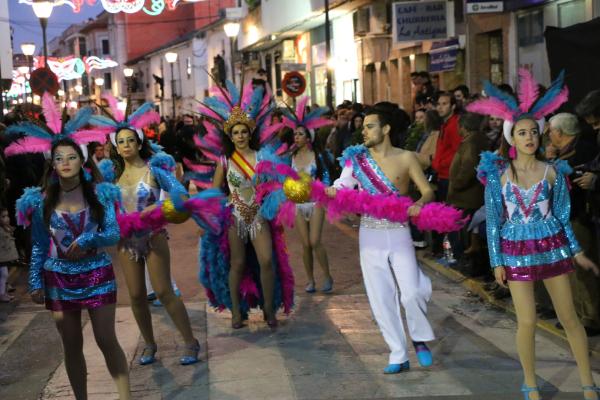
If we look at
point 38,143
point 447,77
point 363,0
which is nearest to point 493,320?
point 38,143

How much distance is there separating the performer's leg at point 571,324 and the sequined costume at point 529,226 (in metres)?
0.07

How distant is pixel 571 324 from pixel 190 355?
116 inches

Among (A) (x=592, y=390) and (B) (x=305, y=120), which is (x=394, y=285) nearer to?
(A) (x=592, y=390)

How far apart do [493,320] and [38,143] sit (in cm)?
460

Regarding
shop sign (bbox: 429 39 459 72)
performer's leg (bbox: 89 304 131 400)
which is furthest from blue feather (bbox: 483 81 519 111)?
shop sign (bbox: 429 39 459 72)

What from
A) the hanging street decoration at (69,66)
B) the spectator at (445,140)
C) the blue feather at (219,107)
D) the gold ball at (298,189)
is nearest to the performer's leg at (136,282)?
the gold ball at (298,189)

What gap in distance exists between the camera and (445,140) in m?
11.0

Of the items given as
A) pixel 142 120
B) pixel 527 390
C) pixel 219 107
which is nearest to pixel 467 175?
pixel 219 107

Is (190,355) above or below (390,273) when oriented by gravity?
below

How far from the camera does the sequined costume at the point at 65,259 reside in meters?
5.56

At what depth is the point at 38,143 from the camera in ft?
18.6

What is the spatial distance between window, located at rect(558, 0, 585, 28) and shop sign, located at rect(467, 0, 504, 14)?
1.06 metres

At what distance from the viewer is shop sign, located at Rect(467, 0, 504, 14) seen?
14969mm

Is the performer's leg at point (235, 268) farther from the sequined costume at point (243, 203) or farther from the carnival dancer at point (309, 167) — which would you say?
the carnival dancer at point (309, 167)
